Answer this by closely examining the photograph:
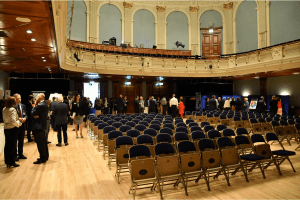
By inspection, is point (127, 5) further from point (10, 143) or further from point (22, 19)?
point (10, 143)

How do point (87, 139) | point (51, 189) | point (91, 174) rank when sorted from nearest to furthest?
point (51, 189)
point (91, 174)
point (87, 139)


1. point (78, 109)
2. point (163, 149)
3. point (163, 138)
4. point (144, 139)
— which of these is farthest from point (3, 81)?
point (163, 149)

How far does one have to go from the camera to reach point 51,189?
3762mm

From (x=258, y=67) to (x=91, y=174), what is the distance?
43.3 feet

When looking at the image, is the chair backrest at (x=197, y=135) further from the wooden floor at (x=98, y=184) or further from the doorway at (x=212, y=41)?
the doorway at (x=212, y=41)

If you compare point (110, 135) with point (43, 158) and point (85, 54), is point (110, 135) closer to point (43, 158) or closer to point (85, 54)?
point (43, 158)

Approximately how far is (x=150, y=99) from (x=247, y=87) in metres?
9.16

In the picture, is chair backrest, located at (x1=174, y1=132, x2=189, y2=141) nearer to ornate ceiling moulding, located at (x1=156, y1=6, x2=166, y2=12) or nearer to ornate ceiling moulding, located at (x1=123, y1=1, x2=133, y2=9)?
ornate ceiling moulding, located at (x1=123, y1=1, x2=133, y2=9)

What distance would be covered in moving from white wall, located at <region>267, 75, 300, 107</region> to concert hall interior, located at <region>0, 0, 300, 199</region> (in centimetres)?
8

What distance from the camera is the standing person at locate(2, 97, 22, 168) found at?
464cm

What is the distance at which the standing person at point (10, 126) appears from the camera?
464 centimetres

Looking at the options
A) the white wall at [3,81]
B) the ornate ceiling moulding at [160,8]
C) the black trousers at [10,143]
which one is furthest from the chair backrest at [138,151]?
the ornate ceiling moulding at [160,8]

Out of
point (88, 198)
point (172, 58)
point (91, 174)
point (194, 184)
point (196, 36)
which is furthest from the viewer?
point (196, 36)

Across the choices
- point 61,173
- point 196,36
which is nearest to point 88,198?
point 61,173
